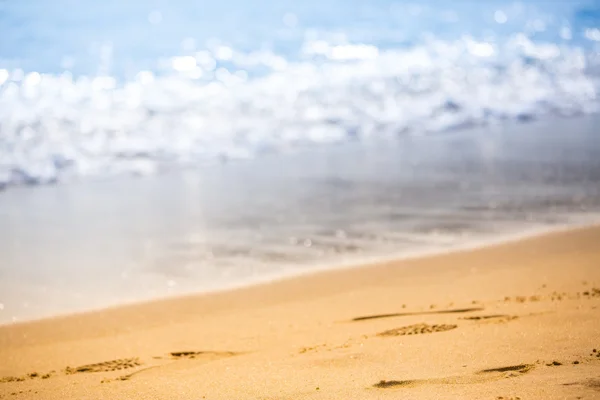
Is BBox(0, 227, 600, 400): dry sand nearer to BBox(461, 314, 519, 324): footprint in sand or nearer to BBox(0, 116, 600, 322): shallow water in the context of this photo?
BBox(461, 314, 519, 324): footprint in sand

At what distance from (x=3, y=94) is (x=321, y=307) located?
969 cm

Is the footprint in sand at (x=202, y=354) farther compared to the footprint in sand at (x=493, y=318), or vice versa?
the footprint in sand at (x=493, y=318)

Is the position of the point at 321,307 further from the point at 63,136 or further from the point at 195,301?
the point at 63,136

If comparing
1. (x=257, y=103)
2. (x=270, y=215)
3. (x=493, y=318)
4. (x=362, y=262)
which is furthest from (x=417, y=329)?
(x=257, y=103)

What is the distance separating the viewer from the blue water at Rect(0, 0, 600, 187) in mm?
11273

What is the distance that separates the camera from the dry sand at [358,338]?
362 cm

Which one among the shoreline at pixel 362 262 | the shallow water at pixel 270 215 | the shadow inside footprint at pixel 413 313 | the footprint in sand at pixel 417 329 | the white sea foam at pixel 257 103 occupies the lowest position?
the footprint in sand at pixel 417 329

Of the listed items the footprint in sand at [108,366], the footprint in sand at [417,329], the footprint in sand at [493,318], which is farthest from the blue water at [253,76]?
the footprint in sand at [493,318]

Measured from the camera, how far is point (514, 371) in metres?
3.61

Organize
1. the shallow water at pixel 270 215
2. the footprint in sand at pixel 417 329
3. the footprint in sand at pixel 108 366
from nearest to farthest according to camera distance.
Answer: the footprint in sand at pixel 108 366 → the footprint in sand at pixel 417 329 → the shallow water at pixel 270 215

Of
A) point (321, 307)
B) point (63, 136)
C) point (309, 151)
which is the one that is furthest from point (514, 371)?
point (63, 136)

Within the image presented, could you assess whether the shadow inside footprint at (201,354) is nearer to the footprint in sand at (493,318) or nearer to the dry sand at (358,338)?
the dry sand at (358,338)

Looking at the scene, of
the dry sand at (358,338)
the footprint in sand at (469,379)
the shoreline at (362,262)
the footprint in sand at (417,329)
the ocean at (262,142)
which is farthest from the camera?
the ocean at (262,142)

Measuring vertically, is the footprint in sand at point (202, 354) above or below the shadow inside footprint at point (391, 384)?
above
